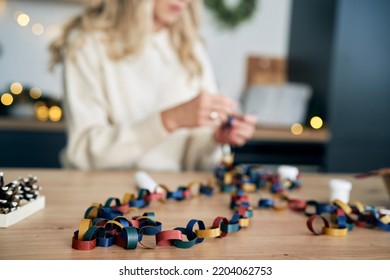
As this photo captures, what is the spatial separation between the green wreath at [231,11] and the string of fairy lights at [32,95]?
Answer: 921mm

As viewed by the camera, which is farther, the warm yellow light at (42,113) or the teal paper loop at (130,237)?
the warm yellow light at (42,113)

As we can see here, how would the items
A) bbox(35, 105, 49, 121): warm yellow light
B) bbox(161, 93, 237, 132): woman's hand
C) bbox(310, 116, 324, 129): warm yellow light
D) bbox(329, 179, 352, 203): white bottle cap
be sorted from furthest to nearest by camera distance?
1. bbox(310, 116, 324, 129): warm yellow light
2. bbox(35, 105, 49, 121): warm yellow light
3. bbox(161, 93, 237, 132): woman's hand
4. bbox(329, 179, 352, 203): white bottle cap

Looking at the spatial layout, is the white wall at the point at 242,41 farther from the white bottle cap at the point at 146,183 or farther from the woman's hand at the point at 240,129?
the white bottle cap at the point at 146,183

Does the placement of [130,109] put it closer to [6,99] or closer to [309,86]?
[6,99]

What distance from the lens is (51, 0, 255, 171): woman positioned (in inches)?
50.6

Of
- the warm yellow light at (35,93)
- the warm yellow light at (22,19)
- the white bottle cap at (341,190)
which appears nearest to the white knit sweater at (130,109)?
the white bottle cap at (341,190)

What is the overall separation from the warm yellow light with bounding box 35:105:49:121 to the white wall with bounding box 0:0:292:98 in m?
0.27

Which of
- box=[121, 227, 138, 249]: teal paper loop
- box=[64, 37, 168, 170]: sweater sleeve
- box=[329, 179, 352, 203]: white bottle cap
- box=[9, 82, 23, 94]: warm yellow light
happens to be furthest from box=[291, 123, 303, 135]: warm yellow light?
box=[121, 227, 138, 249]: teal paper loop

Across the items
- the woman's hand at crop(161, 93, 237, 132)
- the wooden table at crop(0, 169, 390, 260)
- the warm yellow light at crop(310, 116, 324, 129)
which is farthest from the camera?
the warm yellow light at crop(310, 116, 324, 129)

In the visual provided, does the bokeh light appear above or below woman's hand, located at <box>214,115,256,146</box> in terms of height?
below

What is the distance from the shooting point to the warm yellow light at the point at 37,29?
8.38 ft

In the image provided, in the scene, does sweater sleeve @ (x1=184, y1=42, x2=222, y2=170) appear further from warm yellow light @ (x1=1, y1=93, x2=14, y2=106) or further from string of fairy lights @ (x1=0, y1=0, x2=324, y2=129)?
warm yellow light @ (x1=1, y1=93, x2=14, y2=106)
